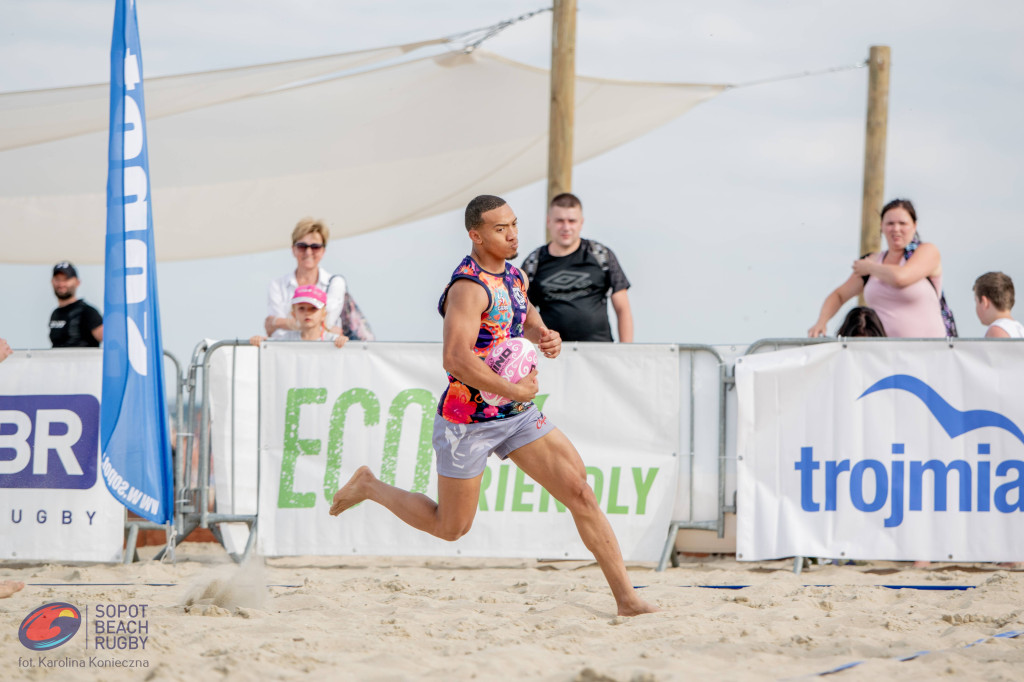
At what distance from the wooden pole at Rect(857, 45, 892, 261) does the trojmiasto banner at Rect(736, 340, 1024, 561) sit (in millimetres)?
5576

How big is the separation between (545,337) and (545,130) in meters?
7.72

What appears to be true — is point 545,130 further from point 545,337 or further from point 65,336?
point 545,337

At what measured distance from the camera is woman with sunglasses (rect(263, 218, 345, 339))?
7762 millimetres

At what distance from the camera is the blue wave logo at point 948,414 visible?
6785mm

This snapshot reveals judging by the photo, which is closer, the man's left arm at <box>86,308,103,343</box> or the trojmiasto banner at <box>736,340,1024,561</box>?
the trojmiasto banner at <box>736,340,1024,561</box>

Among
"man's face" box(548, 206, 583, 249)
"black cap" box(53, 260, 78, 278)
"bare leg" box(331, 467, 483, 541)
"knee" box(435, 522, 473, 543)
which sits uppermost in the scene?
"man's face" box(548, 206, 583, 249)

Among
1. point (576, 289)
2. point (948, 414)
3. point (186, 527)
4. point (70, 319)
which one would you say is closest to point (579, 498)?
point (576, 289)

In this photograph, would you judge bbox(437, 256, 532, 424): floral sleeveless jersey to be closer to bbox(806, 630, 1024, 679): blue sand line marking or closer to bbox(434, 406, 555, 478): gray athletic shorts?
bbox(434, 406, 555, 478): gray athletic shorts

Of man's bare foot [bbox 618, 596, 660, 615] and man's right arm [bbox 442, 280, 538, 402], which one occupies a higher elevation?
man's right arm [bbox 442, 280, 538, 402]

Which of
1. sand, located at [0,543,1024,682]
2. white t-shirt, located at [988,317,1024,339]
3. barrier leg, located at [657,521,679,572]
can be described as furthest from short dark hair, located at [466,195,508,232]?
white t-shirt, located at [988,317,1024,339]

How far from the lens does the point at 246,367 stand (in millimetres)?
7570

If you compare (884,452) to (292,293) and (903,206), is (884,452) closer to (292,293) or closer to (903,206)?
(903,206)

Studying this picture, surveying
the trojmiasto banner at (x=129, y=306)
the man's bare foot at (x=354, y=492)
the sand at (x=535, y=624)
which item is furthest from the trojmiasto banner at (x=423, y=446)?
the man's bare foot at (x=354, y=492)

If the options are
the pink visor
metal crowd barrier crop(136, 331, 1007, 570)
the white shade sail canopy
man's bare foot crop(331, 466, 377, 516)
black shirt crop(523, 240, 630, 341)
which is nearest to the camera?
man's bare foot crop(331, 466, 377, 516)
